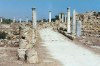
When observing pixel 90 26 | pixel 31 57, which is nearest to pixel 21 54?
pixel 31 57

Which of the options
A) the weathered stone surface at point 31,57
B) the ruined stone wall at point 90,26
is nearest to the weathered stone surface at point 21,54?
the weathered stone surface at point 31,57

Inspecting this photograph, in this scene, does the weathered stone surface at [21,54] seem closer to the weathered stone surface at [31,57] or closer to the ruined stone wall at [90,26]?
the weathered stone surface at [31,57]

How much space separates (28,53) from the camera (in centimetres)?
1452

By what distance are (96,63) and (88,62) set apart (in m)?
0.40

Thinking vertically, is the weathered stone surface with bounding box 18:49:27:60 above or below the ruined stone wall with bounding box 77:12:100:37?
below

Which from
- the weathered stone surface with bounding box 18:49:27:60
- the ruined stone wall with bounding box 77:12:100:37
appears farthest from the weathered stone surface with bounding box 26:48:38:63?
the ruined stone wall with bounding box 77:12:100:37

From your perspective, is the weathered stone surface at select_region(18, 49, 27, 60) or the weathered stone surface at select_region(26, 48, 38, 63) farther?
the weathered stone surface at select_region(18, 49, 27, 60)

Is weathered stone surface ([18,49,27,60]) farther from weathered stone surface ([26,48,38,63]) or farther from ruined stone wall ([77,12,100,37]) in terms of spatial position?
ruined stone wall ([77,12,100,37])

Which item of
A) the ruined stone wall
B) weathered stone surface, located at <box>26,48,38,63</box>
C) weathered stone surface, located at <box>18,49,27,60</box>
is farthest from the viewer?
the ruined stone wall

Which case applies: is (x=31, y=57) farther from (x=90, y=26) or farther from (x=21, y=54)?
(x=90, y=26)

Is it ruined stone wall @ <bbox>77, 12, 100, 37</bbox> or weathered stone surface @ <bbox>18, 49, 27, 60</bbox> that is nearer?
weathered stone surface @ <bbox>18, 49, 27, 60</bbox>

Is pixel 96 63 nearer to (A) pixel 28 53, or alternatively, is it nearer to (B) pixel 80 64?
(B) pixel 80 64

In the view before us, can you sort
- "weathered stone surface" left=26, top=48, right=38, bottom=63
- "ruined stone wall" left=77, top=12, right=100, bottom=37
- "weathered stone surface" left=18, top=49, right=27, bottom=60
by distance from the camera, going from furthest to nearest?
"ruined stone wall" left=77, top=12, right=100, bottom=37, "weathered stone surface" left=18, top=49, right=27, bottom=60, "weathered stone surface" left=26, top=48, right=38, bottom=63

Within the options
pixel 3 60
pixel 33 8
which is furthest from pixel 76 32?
pixel 3 60
